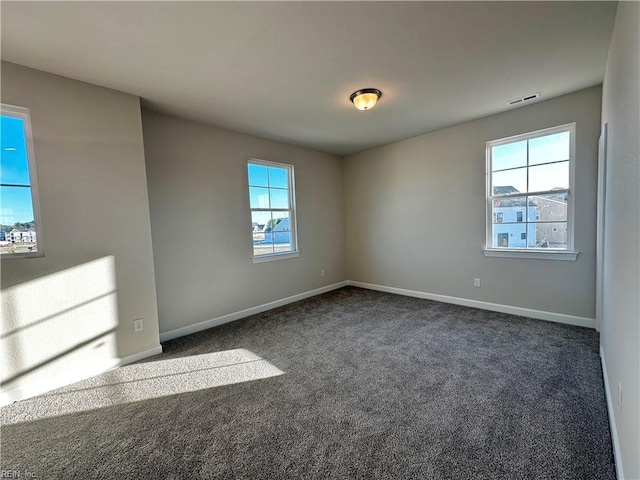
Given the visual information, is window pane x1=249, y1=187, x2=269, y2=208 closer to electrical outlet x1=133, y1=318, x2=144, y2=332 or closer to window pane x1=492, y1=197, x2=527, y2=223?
electrical outlet x1=133, y1=318, x2=144, y2=332

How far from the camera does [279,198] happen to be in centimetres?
450

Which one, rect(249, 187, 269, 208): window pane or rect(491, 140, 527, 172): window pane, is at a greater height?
rect(491, 140, 527, 172): window pane

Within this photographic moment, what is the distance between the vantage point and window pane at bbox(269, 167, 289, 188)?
14.4ft

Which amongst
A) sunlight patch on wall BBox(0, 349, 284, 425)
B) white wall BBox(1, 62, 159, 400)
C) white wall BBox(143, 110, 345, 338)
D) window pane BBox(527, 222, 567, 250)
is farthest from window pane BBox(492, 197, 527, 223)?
white wall BBox(1, 62, 159, 400)

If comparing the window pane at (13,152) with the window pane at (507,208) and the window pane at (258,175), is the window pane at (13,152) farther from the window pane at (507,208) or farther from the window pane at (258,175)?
the window pane at (507,208)

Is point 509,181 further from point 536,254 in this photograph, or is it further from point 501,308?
point 501,308

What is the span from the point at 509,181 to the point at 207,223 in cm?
395

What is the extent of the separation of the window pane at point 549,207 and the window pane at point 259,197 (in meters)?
3.54

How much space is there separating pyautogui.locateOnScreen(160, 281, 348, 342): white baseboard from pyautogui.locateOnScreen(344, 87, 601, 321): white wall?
113 cm

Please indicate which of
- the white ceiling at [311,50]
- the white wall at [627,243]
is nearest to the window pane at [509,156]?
the white ceiling at [311,50]

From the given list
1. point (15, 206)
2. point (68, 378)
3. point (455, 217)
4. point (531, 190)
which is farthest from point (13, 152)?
point (531, 190)

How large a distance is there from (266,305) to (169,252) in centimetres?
161

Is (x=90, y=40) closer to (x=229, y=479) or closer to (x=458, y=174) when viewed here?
(x=229, y=479)

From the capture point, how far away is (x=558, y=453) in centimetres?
152
